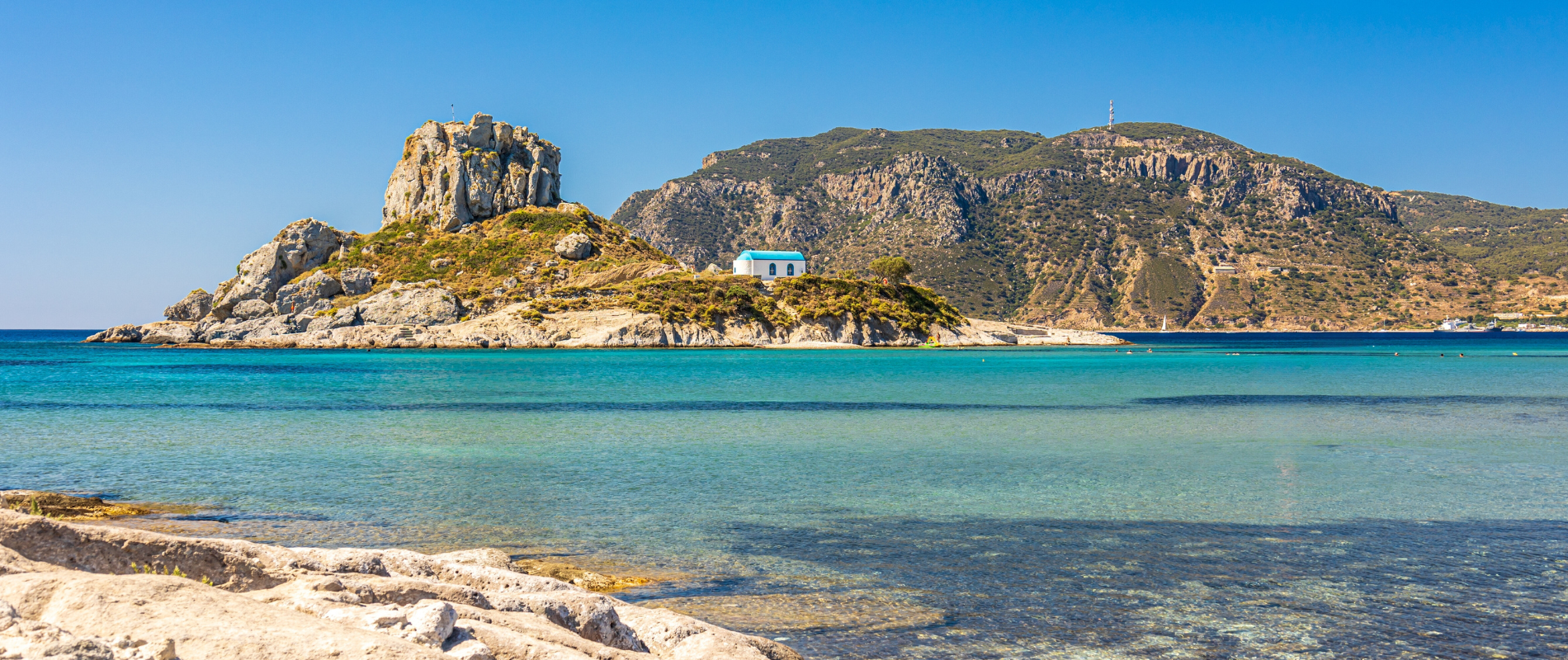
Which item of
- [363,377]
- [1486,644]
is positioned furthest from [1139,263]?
[1486,644]

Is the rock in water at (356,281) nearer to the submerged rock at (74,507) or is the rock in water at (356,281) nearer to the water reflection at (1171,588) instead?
the submerged rock at (74,507)

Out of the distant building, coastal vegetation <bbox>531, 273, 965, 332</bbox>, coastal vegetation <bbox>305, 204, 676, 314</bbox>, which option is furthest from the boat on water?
coastal vegetation <bbox>305, 204, 676, 314</bbox>

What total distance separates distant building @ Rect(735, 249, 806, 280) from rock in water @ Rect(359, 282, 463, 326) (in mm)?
35459

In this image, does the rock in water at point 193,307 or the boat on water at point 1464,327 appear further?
the boat on water at point 1464,327

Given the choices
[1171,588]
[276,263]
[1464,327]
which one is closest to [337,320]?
[276,263]

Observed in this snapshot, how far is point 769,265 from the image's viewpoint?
121 meters

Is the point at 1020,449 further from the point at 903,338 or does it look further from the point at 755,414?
the point at 903,338

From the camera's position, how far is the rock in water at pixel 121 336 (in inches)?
4862

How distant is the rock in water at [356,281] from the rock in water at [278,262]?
8.69 meters

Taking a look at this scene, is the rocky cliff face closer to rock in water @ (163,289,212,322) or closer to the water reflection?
rock in water @ (163,289,212,322)

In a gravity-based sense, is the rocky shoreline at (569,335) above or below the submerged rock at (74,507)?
above

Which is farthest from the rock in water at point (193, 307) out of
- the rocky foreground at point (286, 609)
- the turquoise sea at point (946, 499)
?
the rocky foreground at point (286, 609)

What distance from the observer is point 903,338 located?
11031 centimetres

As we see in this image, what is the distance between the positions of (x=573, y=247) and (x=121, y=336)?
63858mm
